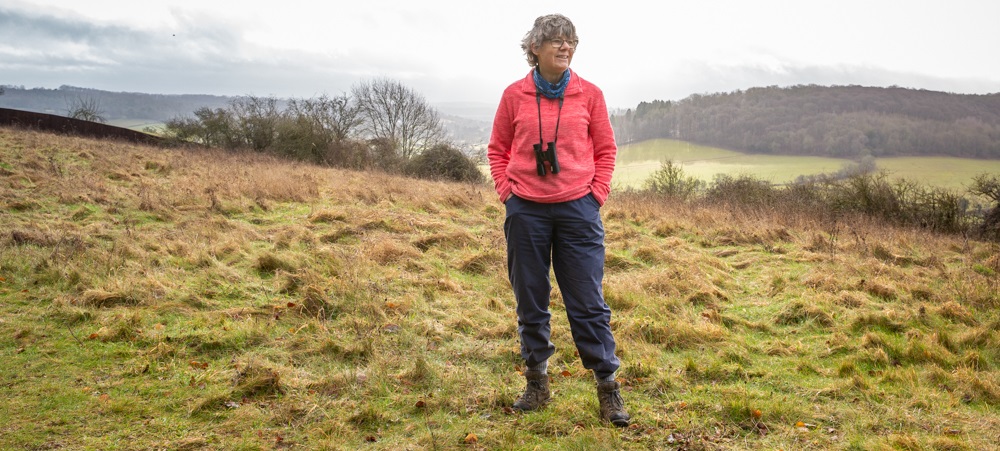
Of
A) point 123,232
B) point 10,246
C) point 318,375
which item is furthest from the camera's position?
point 123,232

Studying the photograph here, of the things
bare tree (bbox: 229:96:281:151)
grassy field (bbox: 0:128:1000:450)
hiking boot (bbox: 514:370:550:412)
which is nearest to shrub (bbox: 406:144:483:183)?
bare tree (bbox: 229:96:281:151)

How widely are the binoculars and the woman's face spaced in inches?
14.6

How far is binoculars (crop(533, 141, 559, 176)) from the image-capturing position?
9.41ft

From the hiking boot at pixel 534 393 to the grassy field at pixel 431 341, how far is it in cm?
7

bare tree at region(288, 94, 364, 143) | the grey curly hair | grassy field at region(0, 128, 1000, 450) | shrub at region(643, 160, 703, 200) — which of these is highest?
bare tree at region(288, 94, 364, 143)

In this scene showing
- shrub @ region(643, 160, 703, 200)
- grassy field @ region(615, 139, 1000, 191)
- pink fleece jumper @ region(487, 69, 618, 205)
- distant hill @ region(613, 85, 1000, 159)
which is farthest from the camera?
distant hill @ region(613, 85, 1000, 159)

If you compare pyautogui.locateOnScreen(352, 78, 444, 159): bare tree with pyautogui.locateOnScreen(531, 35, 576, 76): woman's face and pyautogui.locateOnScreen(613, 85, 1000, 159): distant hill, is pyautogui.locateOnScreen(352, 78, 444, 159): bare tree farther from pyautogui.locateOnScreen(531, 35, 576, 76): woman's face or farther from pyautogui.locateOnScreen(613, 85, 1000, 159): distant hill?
pyautogui.locateOnScreen(531, 35, 576, 76): woman's face

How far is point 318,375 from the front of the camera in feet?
11.9

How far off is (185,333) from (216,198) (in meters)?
5.97

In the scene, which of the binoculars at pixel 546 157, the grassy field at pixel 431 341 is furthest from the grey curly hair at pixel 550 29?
the grassy field at pixel 431 341

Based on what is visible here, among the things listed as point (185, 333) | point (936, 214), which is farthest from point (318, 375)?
point (936, 214)

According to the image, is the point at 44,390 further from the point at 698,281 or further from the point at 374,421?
the point at 698,281

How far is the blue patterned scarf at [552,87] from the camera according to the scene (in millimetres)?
2912

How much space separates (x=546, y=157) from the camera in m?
2.87
